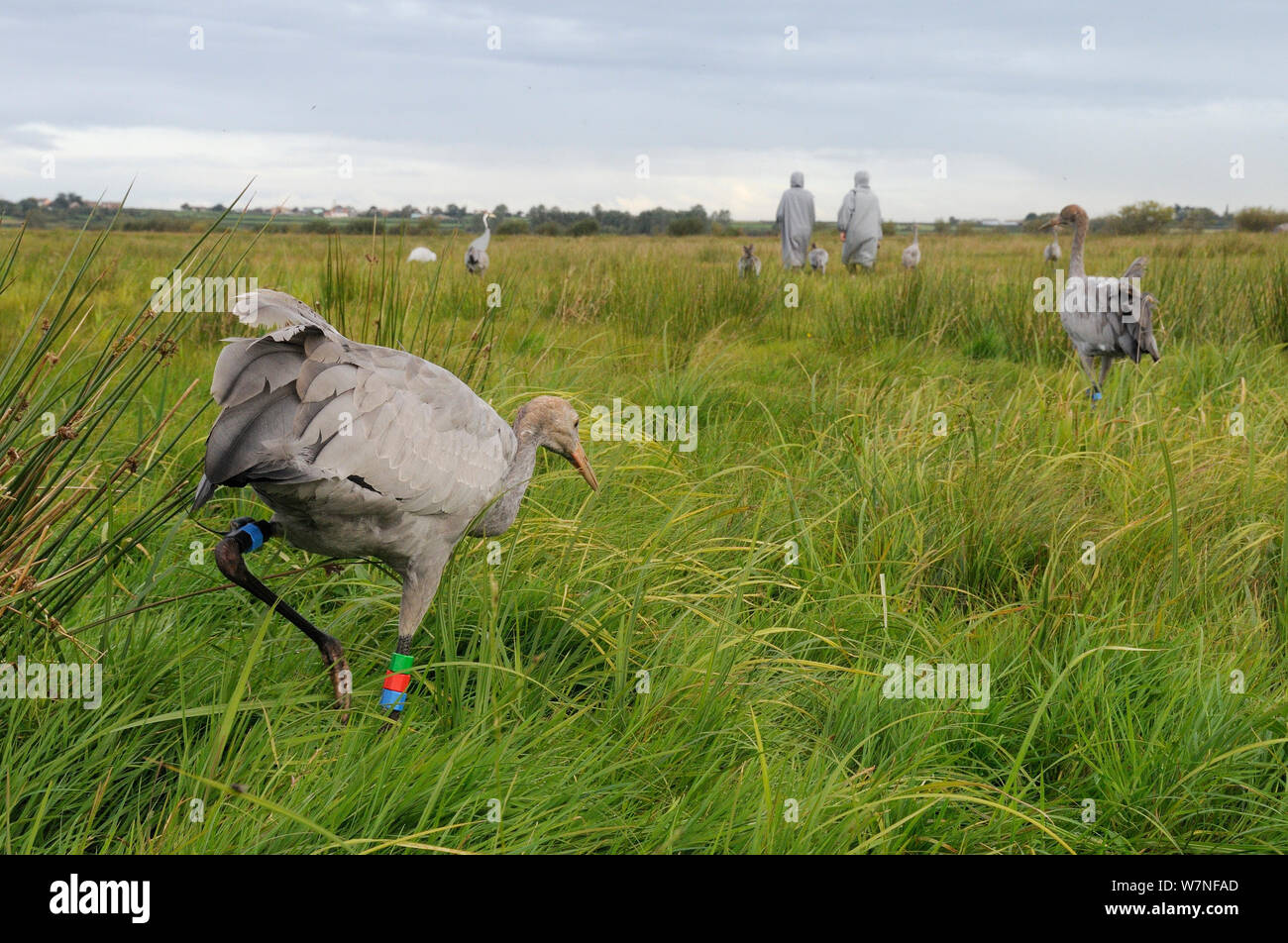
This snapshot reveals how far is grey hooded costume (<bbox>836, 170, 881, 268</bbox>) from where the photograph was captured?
17500mm

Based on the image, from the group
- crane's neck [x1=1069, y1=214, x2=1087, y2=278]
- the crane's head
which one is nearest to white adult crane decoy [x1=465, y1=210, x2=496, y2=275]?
crane's neck [x1=1069, y1=214, x2=1087, y2=278]

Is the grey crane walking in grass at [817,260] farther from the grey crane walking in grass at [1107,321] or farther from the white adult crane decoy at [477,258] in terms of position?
the grey crane walking in grass at [1107,321]

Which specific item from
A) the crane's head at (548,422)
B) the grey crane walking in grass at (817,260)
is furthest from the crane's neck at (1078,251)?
the grey crane walking in grass at (817,260)

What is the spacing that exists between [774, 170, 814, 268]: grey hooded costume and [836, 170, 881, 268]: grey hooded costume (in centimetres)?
60

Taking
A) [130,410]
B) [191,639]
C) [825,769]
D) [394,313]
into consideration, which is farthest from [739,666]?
[130,410]

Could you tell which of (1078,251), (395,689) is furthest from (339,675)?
(1078,251)

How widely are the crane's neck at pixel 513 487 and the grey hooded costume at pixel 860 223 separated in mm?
14892

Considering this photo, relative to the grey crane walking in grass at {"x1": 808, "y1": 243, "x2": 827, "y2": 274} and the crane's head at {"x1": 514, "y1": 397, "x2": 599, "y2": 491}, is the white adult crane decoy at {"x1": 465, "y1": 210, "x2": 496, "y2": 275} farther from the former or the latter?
the crane's head at {"x1": 514, "y1": 397, "x2": 599, "y2": 491}

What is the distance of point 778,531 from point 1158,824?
1.88 metres

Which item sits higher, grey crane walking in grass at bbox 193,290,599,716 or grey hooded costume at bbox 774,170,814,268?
grey hooded costume at bbox 774,170,814,268

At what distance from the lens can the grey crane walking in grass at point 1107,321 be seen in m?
6.94

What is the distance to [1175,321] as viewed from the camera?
8.59 m
